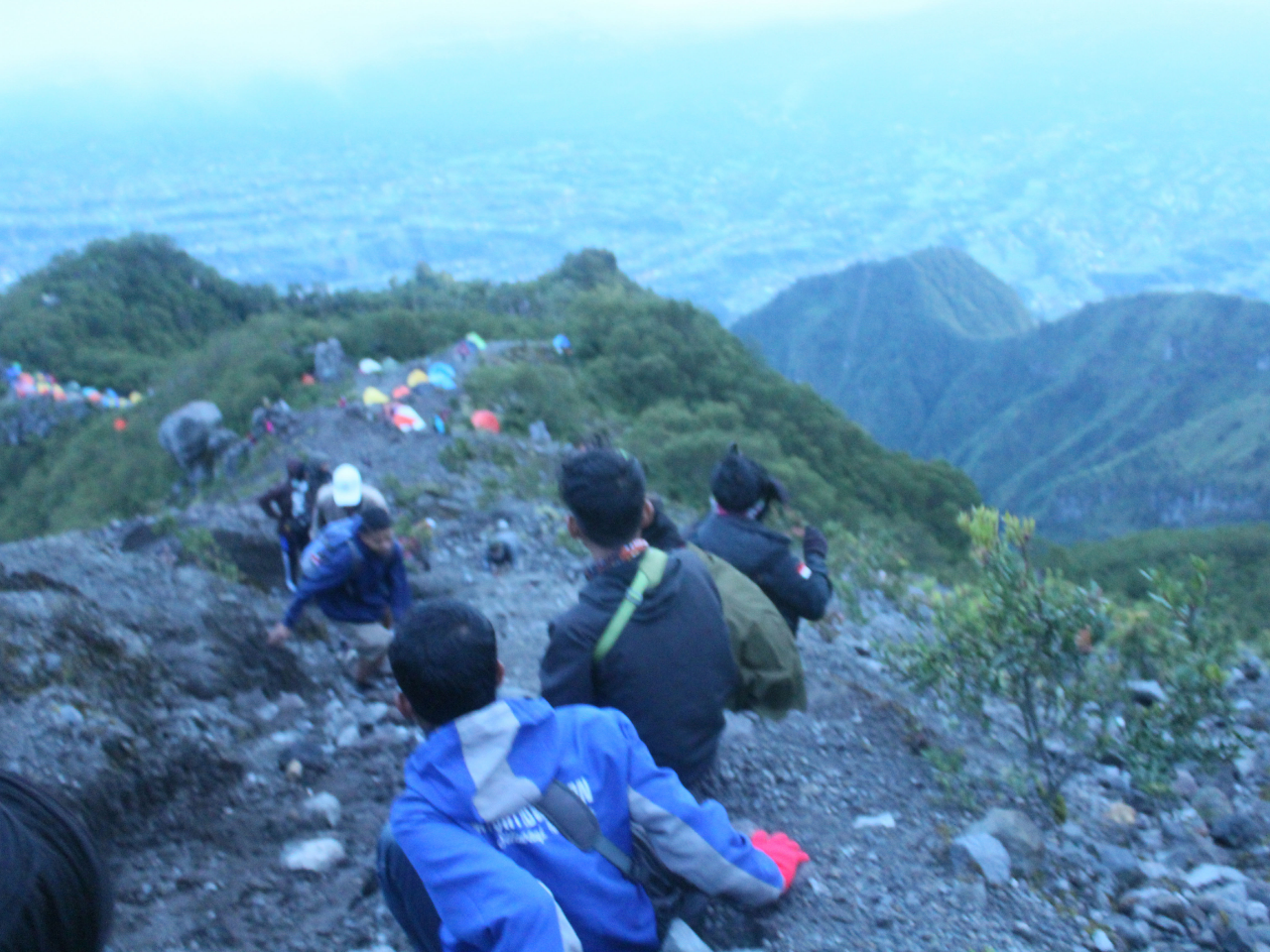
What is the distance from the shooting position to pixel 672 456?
14148 mm

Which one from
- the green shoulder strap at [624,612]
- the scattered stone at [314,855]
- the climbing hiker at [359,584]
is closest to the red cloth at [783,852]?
the green shoulder strap at [624,612]

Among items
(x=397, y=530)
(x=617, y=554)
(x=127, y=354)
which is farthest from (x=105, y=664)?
(x=127, y=354)

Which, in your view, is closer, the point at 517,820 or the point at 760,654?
the point at 517,820

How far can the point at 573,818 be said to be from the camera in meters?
1.73

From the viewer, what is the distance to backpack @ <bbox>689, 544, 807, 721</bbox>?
103 inches

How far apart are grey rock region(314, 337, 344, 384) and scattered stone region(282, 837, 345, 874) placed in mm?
16203

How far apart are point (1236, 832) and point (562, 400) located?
12.7 m

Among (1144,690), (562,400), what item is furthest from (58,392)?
(1144,690)

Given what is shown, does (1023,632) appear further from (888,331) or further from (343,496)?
(888,331)

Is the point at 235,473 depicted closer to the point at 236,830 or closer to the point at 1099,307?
the point at 236,830

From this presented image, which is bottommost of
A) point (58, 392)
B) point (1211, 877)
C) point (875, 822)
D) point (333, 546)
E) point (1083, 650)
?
point (58, 392)

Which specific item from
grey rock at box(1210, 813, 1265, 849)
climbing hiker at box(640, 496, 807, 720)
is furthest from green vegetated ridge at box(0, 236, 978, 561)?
climbing hiker at box(640, 496, 807, 720)

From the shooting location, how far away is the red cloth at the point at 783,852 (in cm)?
244

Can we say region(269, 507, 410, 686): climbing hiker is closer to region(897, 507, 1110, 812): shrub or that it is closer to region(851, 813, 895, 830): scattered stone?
region(851, 813, 895, 830): scattered stone
